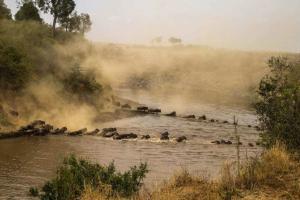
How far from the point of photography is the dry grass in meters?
12.2

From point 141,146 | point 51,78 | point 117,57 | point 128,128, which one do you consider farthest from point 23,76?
point 117,57

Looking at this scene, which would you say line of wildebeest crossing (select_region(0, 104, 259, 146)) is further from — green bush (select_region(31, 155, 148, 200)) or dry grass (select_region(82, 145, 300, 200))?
dry grass (select_region(82, 145, 300, 200))

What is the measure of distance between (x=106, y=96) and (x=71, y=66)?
20.0ft

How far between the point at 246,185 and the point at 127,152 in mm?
17341

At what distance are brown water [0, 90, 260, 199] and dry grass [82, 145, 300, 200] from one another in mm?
3785

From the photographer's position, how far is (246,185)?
1338cm

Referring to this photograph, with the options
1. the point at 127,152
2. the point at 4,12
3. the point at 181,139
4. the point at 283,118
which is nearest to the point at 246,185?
the point at 283,118

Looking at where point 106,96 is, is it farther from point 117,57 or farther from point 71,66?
point 117,57

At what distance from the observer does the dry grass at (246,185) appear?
12.2 meters

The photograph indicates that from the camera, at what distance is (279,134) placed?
1766 cm

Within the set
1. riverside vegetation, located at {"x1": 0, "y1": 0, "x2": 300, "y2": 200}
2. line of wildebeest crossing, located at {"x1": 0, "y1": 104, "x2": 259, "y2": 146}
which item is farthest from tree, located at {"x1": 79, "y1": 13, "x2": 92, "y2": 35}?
Answer: line of wildebeest crossing, located at {"x1": 0, "y1": 104, "x2": 259, "y2": 146}

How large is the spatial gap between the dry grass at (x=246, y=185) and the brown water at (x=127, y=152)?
12.4 feet

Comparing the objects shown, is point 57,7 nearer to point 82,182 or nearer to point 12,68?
point 12,68

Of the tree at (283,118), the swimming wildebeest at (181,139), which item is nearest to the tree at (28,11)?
the swimming wildebeest at (181,139)
